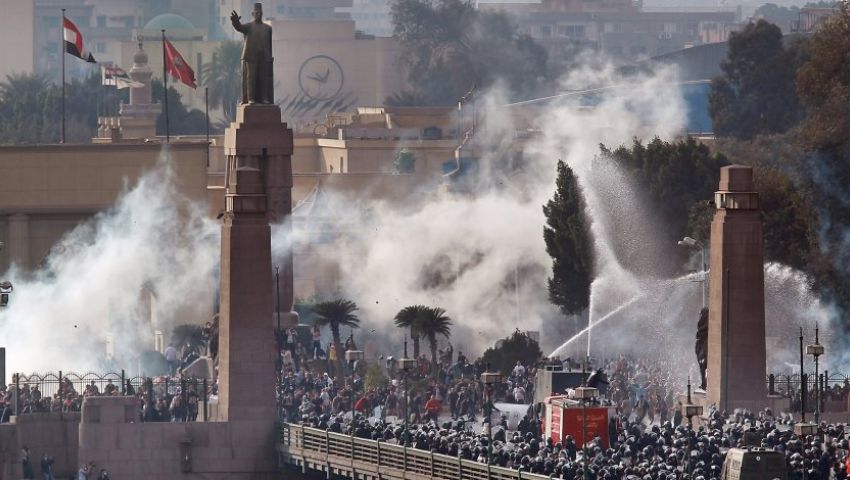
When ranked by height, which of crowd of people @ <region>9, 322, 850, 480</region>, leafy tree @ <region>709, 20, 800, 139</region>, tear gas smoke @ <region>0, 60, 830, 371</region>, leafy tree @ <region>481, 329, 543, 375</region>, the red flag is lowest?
crowd of people @ <region>9, 322, 850, 480</region>

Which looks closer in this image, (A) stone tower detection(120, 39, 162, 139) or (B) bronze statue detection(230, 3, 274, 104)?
(B) bronze statue detection(230, 3, 274, 104)

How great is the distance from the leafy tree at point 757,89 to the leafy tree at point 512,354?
2294 inches

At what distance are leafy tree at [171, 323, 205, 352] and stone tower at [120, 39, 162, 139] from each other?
156ft

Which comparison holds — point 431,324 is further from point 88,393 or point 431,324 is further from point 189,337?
point 88,393

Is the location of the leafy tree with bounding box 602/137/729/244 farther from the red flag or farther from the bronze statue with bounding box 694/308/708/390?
the bronze statue with bounding box 694/308/708/390

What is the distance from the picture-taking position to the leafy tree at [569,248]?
9606cm

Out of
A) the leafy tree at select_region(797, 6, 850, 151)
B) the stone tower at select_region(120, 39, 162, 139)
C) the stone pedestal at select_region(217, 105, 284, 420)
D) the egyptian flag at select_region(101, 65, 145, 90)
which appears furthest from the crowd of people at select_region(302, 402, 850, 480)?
the stone tower at select_region(120, 39, 162, 139)

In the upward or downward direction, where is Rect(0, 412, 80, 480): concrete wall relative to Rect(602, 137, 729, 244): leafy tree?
downward

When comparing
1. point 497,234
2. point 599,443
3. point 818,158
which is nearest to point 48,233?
point 497,234

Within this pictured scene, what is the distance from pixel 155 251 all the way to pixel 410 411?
2545 centimetres

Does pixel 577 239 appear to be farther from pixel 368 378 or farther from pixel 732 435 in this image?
pixel 732 435

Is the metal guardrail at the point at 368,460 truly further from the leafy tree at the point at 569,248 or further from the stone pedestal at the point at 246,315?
the leafy tree at the point at 569,248

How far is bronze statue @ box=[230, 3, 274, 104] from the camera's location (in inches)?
3273

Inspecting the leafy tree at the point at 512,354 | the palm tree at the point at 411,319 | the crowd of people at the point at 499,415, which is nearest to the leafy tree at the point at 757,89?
the palm tree at the point at 411,319
